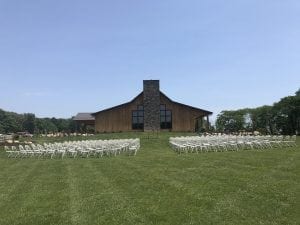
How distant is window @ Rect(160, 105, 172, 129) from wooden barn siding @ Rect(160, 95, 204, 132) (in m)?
0.50

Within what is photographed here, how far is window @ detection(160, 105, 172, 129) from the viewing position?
52688 millimetres

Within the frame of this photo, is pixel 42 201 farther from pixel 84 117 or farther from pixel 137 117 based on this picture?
pixel 84 117

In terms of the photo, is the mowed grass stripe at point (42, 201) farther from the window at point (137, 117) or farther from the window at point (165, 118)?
the window at point (165, 118)

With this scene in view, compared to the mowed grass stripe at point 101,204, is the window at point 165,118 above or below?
above

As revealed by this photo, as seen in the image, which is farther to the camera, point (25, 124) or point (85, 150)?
point (25, 124)

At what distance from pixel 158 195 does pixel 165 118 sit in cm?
4169

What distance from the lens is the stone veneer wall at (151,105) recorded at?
171 ft

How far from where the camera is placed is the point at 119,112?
52.3 metres

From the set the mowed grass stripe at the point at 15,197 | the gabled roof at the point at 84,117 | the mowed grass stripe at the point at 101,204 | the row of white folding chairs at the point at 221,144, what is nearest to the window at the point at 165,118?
the gabled roof at the point at 84,117

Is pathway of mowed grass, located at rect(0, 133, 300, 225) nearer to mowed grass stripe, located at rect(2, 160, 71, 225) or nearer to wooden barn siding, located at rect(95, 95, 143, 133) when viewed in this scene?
mowed grass stripe, located at rect(2, 160, 71, 225)

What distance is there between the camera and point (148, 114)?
172 feet

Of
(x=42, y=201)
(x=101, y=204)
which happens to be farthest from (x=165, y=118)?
(x=101, y=204)

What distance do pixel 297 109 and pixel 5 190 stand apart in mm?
45713

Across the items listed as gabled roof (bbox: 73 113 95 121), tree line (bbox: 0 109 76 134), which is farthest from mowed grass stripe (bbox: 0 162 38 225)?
tree line (bbox: 0 109 76 134)
